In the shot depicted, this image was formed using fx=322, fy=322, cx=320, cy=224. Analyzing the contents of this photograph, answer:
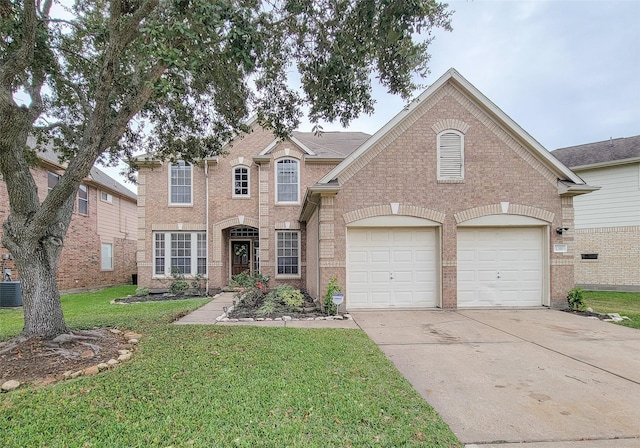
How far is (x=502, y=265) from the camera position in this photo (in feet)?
31.3

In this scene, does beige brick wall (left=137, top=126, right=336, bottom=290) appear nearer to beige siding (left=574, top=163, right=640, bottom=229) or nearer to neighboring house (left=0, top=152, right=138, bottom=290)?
neighboring house (left=0, top=152, right=138, bottom=290)

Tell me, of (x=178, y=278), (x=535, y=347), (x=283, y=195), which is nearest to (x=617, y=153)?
(x=535, y=347)

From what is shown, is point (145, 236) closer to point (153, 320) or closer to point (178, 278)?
point (178, 278)

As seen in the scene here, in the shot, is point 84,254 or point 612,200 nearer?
point 612,200

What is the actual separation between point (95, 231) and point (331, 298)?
1475cm

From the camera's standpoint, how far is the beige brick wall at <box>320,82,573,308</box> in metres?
9.16

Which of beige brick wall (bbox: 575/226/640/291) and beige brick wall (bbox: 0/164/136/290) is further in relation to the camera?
beige brick wall (bbox: 0/164/136/290)

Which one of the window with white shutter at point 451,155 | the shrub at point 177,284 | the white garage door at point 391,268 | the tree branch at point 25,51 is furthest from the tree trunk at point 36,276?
the window with white shutter at point 451,155

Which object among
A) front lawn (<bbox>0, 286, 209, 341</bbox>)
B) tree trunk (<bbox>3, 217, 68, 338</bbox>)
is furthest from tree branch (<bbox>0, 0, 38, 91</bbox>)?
front lawn (<bbox>0, 286, 209, 341</bbox>)

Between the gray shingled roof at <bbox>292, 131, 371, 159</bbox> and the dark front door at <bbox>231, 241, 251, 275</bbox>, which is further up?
the gray shingled roof at <bbox>292, 131, 371, 159</bbox>

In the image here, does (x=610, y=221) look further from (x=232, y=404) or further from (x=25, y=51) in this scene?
(x=25, y=51)

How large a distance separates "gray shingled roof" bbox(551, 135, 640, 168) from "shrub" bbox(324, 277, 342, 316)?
13683 millimetres

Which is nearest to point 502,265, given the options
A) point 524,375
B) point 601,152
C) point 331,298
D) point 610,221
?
point 331,298

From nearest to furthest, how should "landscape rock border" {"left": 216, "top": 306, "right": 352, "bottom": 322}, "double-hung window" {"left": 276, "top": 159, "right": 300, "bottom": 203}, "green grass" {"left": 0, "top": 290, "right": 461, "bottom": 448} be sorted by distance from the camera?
"green grass" {"left": 0, "top": 290, "right": 461, "bottom": 448} → "landscape rock border" {"left": 216, "top": 306, "right": 352, "bottom": 322} → "double-hung window" {"left": 276, "top": 159, "right": 300, "bottom": 203}
